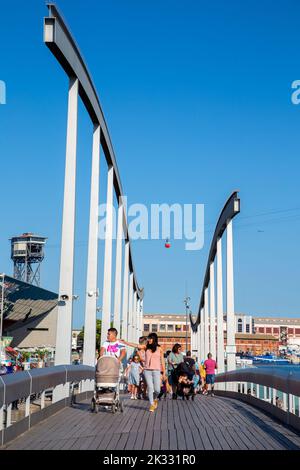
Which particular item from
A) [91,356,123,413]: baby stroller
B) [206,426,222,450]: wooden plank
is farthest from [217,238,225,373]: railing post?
[206,426,222,450]: wooden plank

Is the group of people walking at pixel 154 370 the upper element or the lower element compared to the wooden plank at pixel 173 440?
upper

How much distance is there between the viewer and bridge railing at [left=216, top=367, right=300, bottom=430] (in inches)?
441

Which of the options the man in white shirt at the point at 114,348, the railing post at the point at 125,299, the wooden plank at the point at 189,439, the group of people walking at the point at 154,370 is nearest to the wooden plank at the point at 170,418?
the group of people walking at the point at 154,370

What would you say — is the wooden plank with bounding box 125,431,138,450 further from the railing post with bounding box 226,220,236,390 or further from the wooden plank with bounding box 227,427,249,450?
the railing post with bounding box 226,220,236,390

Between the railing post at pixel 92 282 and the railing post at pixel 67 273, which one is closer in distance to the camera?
the railing post at pixel 67 273

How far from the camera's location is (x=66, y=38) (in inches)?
698

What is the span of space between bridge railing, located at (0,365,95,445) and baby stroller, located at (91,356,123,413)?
65 cm

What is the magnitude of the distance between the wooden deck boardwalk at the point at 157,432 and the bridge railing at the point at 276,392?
0.78 feet

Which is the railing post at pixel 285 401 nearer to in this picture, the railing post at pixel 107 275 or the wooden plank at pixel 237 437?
the wooden plank at pixel 237 437

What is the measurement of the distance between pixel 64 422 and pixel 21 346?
86.8 m

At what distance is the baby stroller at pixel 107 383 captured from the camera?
13102 millimetres

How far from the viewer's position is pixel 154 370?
14453mm

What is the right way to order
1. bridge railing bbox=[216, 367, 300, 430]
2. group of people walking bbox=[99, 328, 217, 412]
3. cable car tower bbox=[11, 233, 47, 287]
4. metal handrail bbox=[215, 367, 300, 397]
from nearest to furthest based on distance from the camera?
metal handrail bbox=[215, 367, 300, 397] < bridge railing bbox=[216, 367, 300, 430] < group of people walking bbox=[99, 328, 217, 412] < cable car tower bbox=[11, 233, 47, 287]
